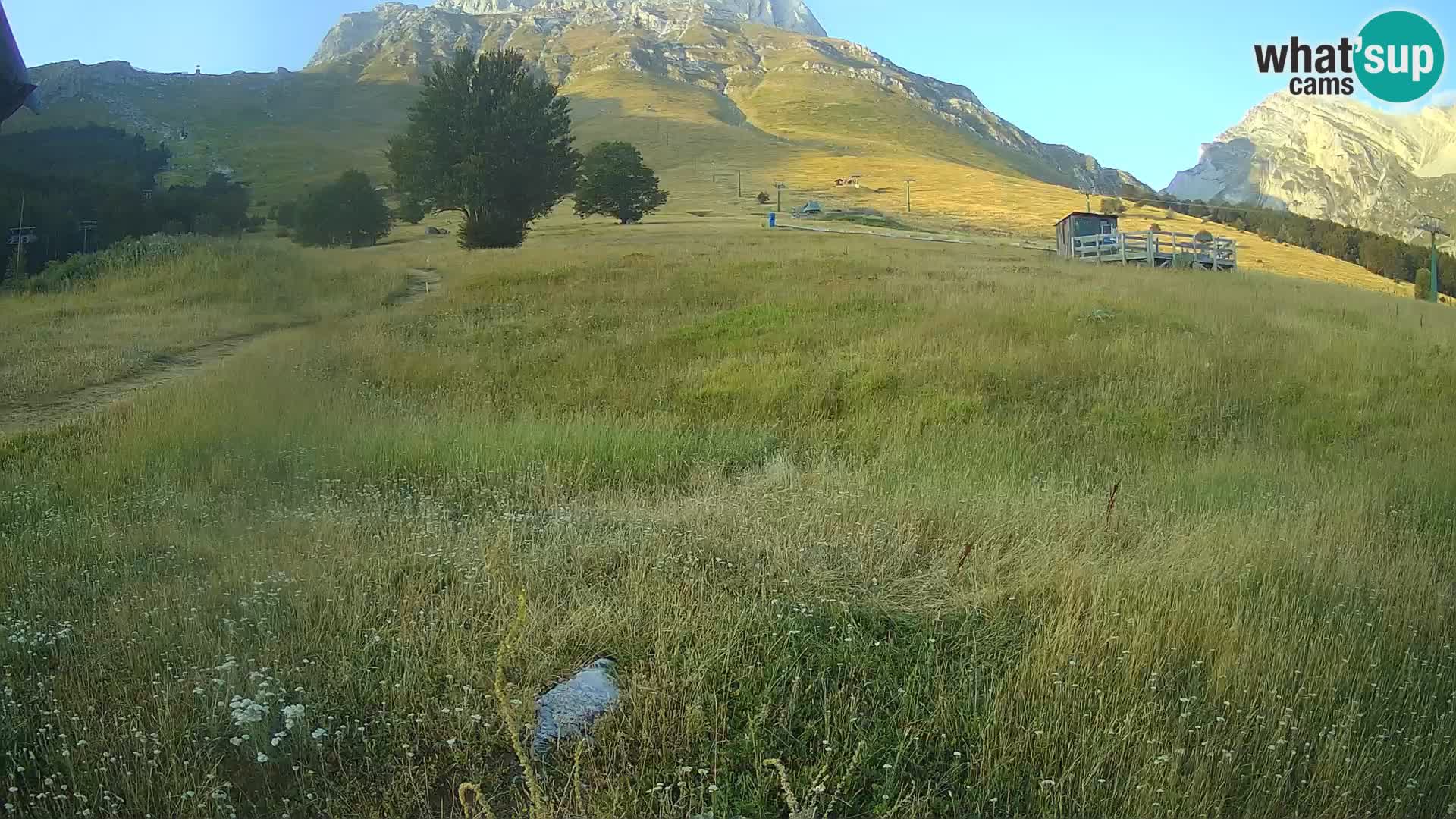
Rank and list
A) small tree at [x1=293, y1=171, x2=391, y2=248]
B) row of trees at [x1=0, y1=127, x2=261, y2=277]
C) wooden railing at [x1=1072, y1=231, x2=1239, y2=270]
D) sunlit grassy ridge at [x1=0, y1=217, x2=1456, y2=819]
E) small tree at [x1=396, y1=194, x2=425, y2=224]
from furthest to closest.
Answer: wooden railing at [x1=1072, y1=231, x2=1239, y2=270]
small tree at [x1=396, y1=194, x2=425, y2=224]
small tree at [x1=293, y1=171, x2=391, y2=248]
row of trees at [x1=0, y1=127, x2=261, y2=277]
sunlit grassy ridge at [x1=0, y1=217, x2=1456, y2=819]

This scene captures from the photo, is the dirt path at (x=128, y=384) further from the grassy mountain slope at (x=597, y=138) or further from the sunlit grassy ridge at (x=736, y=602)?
the grassy mountain slope at (x=597, y=138)

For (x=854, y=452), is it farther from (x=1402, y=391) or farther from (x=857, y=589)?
(x=1402, y=391)

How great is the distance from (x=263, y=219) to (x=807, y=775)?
12.6m

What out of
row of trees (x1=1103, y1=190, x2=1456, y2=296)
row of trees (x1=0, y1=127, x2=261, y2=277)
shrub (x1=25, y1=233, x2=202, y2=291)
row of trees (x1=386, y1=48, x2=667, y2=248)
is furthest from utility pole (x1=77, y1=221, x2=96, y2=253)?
row of trees (x1=1103, y1=190, x2=1456, y2=296)

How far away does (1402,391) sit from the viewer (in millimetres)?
11633

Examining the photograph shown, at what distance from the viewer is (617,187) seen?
212 feet

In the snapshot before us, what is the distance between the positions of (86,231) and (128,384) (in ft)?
6.21

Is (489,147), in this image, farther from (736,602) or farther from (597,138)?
(597,138)

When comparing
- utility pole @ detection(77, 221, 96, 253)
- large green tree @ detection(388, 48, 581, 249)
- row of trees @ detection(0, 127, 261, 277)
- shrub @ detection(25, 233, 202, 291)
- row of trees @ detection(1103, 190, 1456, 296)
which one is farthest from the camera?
row of trees @ detection(1103, 190, 1456, 296)

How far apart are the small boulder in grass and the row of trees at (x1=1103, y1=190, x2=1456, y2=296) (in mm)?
91309

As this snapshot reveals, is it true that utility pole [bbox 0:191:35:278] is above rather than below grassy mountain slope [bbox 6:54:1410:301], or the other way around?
below

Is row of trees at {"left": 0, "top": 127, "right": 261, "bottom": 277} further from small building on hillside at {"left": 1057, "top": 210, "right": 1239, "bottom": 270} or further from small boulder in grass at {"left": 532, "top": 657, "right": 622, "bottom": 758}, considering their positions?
small building on hillside at {"left": 1057, "top": 210, "right": 1239, "bottom": 270}

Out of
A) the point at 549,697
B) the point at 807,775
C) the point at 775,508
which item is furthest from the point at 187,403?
the point at 807,775

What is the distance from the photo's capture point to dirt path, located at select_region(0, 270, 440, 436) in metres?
8.95
